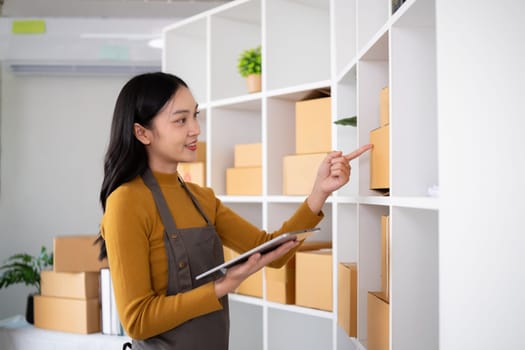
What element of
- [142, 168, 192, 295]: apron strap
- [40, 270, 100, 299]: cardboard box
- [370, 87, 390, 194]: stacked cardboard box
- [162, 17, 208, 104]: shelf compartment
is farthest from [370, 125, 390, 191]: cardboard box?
[40, 270, 100, 299]: cardboard box

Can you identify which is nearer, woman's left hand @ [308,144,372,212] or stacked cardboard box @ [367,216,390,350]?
stacked cardboard box @ [367,216,390,350]

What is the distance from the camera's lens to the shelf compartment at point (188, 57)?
3250 millimetres

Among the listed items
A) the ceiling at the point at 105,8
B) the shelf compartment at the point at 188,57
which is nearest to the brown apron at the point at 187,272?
the shelf compartment at the point at 188,57

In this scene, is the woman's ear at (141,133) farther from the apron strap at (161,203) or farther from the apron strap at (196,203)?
the apron strap at (196,203)

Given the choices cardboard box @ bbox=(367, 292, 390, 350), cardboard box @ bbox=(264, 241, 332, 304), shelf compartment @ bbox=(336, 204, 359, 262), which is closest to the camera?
cardboard box @ bbox=(367, 292, 390, 350)

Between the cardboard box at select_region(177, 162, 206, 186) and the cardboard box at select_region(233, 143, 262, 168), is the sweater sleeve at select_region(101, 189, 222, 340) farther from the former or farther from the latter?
the cardboard box at select_region(177, 162, 206, 186)

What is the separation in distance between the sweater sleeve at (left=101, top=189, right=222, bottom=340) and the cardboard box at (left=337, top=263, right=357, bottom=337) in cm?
49

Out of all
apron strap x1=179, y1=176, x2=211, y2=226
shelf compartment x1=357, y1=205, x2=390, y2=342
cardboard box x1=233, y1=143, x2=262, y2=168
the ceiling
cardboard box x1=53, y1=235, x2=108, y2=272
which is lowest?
cardboard box x1=53, y1=235, x2=108, y2=272

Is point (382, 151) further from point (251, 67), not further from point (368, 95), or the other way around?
point (251, 67)

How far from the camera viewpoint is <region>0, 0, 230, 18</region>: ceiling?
11.5 feet

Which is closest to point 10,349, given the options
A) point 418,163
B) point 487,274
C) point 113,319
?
point 113,319

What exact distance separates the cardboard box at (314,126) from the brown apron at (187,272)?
2.32ft

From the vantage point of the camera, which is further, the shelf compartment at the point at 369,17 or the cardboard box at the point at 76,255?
the cardboard box at the point at 76,255

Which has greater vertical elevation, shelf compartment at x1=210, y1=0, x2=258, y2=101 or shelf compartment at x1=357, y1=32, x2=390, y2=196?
shelf compartment at x1=210, y1=0, x2=258, y2=101
